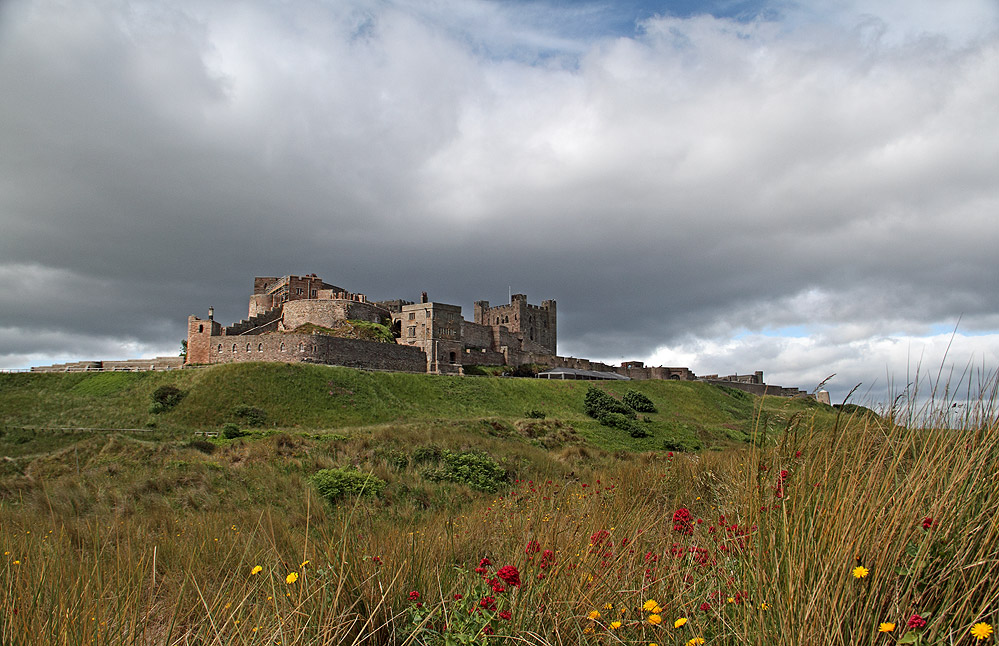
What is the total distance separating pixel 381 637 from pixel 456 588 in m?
0.60

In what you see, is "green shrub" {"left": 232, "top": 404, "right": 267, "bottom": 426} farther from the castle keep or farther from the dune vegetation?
the dune vegetation

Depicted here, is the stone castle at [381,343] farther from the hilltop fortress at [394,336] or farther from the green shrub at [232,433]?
the green shrub at [232,433]

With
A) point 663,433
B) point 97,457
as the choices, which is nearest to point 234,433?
point 97,457

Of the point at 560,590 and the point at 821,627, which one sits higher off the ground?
the point at 821,627

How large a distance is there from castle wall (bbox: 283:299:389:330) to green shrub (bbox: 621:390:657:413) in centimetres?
2691

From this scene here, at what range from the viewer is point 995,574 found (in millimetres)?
2539

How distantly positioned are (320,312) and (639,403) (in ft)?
101

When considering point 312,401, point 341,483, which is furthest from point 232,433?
point 341,483

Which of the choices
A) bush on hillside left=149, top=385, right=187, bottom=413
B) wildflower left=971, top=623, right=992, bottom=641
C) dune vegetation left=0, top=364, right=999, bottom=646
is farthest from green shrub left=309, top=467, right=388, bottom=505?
bush on hillside left=149, top=385, right=187, bottom=413

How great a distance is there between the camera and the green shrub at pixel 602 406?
136ft

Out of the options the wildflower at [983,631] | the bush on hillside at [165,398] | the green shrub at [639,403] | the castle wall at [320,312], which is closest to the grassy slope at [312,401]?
the bush on hillside at [165,398]

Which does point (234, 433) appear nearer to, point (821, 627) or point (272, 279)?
point (821, 627)

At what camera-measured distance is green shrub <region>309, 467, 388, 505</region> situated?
11.9 metres

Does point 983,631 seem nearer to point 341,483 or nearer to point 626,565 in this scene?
point 626,565
